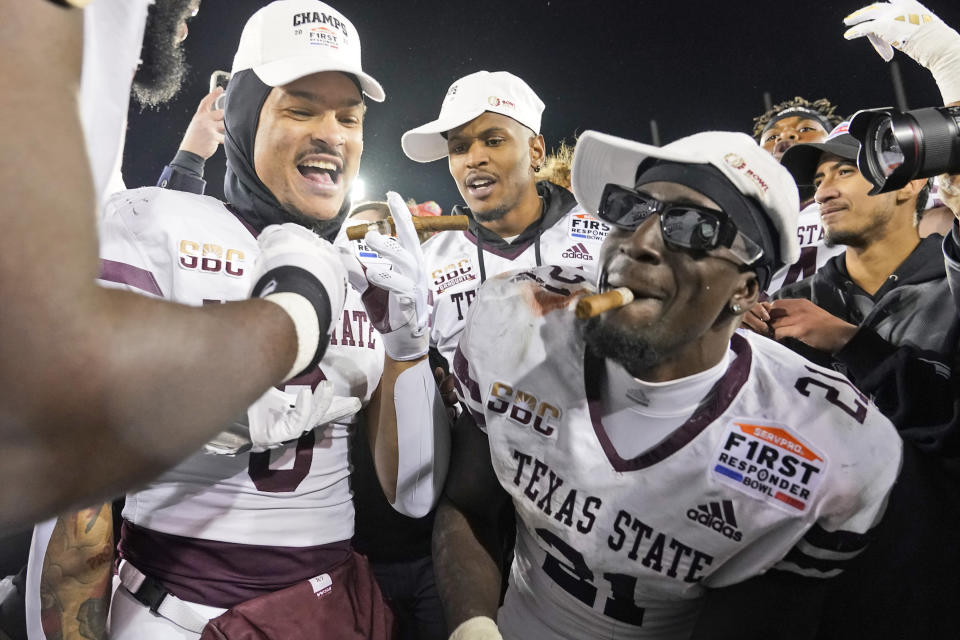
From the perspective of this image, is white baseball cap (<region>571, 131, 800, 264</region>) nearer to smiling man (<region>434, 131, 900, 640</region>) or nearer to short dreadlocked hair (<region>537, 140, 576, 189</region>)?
smiling man (<region>434, 131, 900, 640</region>)

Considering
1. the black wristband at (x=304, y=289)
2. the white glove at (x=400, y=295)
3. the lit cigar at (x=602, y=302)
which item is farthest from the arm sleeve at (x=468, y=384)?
the black wristband at (x=304, y=289)

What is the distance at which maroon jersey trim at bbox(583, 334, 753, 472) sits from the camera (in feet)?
6.11

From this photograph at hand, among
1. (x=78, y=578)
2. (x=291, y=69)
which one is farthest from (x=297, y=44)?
(x=78, y=578)

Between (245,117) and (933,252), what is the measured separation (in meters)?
3.01

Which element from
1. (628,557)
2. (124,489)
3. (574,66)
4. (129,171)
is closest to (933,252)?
(628,557)

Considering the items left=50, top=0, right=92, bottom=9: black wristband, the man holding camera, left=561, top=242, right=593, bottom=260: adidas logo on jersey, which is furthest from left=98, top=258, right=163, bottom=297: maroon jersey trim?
left=561, top=242, right=593, bottom=260: adidas logo on jersey

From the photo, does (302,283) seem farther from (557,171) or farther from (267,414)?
(557,171)

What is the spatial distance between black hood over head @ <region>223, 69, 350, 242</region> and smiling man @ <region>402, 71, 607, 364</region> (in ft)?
4.50

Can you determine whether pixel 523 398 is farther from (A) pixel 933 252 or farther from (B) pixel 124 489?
(A) pixel 933 252

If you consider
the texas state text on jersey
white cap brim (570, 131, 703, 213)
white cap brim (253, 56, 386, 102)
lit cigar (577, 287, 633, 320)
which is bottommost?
the texas state text on jersey

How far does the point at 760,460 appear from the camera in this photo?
1.76 meters

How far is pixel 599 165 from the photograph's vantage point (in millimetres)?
2209

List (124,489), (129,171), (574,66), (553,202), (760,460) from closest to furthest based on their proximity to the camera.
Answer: (124,489)
(760,460)
(553,202)
(129,171)
(574,66)

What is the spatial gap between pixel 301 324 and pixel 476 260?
2.71 metres
